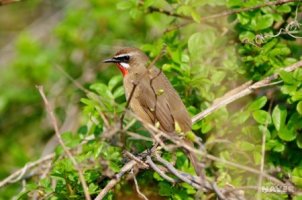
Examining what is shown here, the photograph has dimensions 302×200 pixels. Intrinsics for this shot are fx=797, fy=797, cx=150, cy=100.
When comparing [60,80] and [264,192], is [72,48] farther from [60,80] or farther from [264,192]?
[264,192]

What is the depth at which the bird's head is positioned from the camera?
6.54 metres

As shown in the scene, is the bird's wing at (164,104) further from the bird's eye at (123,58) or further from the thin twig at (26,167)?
the thin twig at (26,167)

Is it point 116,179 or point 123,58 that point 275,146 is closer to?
point 116,179

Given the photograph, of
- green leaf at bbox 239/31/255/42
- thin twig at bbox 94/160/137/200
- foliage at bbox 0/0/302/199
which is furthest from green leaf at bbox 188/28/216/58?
thin twig at bbox 94/160/137/200

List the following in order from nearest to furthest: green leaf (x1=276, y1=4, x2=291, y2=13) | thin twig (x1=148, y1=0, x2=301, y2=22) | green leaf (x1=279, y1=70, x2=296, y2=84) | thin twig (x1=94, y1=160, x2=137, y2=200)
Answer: thin twig (x1=94, y1=160, x2=137, y2=200)
green leaf (x1=279, y1=70, x2=296, y2=84)
thin twig (x1=148, y1=0, x2=301, y2=22)
green leaf (x1=276, y1=4, x2=291, y2=13)

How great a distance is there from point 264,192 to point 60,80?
13.0ft

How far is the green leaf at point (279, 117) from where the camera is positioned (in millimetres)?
5492

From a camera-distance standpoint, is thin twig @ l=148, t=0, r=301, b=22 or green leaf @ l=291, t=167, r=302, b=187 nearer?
green leaf @ l=291, t=167, r=302, b=187

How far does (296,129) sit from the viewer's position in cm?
549

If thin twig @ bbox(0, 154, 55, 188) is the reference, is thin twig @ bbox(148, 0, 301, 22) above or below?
above

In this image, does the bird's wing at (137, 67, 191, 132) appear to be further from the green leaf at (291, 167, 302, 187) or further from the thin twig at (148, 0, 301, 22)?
the green leaf at (291, 167, 302, 187)

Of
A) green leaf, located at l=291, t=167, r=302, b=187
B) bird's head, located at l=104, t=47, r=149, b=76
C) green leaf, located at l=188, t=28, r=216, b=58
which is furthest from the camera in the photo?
bird's head, located at l=104, t=47, r=149, b=76

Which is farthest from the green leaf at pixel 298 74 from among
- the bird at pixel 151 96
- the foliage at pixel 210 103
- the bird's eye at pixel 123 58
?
the bird's eye at pixel 123 58

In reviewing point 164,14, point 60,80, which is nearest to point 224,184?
point 164,14
